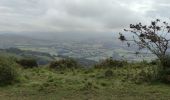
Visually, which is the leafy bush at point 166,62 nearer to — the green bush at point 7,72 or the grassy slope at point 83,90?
the grassy slope at point 83,90

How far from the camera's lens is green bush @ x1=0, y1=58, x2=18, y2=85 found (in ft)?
68.1

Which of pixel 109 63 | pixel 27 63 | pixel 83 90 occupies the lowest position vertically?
pixel 83 90

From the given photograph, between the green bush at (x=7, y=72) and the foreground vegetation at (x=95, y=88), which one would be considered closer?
the foreground vegetation at (x=95, y=88)

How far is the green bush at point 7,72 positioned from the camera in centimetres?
2077

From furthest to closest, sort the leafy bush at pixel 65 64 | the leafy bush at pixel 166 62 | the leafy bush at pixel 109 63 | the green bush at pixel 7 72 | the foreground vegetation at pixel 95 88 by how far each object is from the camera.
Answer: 1. the leafy bush at pixel 65 64
2. the leafy bush at pixel 109 63
3. the leafy bush at pixel 166 62
4. the green bush at pixel 7 72
5. the foreground vegetation at pixel 95 88

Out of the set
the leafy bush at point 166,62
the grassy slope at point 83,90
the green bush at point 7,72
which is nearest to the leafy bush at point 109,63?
the grassy slope at point 83,90

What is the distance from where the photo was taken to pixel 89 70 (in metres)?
27.1

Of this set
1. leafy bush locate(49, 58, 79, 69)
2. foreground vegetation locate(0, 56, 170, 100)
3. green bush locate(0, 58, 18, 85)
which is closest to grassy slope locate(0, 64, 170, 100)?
foreground vegetation locate(0, 56, 170, 100)

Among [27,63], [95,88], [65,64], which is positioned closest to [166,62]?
[95,88]

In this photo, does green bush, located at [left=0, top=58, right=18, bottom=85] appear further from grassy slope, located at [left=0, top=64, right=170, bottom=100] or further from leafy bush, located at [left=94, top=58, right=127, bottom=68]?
leafy bush, located at [left=94, top=58, right=127, bottom=68]

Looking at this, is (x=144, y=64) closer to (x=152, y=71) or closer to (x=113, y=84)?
(x=152, y=71)

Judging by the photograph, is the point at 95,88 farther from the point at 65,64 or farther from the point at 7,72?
the point at 65,64

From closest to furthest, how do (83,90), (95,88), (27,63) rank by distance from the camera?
(83,90)
(95,88)
(27,63)

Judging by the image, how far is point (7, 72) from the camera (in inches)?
824
